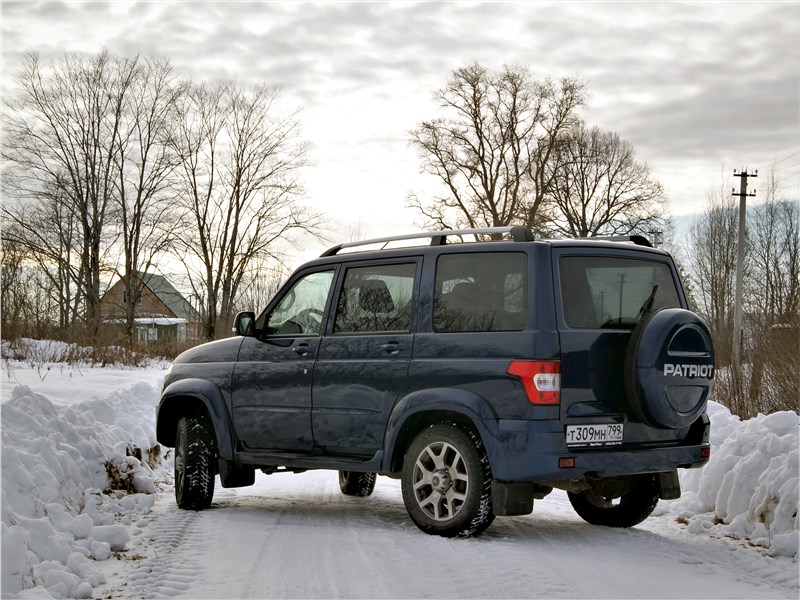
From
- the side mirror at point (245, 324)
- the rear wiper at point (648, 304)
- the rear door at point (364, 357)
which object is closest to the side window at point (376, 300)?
the rear door at point (364, 357)

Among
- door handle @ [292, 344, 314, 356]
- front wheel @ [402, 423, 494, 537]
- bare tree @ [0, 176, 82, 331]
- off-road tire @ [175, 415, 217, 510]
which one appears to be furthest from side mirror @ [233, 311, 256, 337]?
bare tree @ [0, 176, 82, 331]

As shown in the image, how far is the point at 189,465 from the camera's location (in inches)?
317

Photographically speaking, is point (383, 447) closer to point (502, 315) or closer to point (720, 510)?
point (502, 315)

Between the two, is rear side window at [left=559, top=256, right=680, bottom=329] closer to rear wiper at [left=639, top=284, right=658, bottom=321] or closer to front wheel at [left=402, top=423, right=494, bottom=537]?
rear wiper at [left=639, top=284, right=658, bottom=321]

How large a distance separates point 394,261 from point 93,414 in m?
3.90

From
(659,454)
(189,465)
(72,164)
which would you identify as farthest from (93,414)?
(72,164)

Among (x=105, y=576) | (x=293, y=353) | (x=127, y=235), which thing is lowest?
(x=105, y=576)

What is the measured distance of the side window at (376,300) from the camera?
7035mm

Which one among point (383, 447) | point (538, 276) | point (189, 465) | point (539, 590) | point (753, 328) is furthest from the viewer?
point (753, 328)

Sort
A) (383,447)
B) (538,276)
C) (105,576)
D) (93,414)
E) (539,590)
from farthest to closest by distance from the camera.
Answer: (93,414), (383,447), (538,276), (105,576), (539,590)

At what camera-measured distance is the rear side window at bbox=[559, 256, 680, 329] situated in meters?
6.32

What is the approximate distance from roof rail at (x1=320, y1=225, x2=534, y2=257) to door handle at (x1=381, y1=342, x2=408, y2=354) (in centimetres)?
81

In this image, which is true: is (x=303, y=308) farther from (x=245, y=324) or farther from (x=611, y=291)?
(x=611, y=291)

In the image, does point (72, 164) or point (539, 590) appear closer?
point (539, 590)
